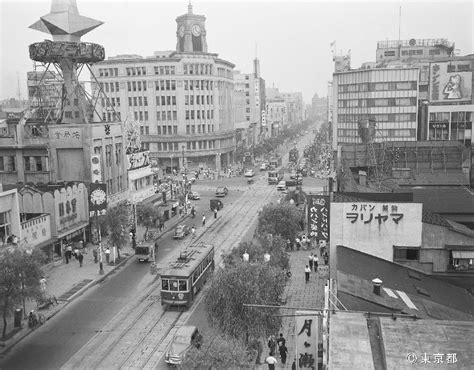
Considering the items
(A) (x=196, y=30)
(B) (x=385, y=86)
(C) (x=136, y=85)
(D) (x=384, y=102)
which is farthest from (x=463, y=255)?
(A) (x=196, y=30)

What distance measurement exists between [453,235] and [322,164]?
294 feet

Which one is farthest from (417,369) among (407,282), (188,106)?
(188,106)

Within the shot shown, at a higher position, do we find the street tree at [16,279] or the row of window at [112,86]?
the row of window at [112,86]

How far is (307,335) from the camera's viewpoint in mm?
19688

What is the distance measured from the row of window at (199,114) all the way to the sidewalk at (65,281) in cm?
6903

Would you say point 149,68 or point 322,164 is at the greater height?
point 149,68

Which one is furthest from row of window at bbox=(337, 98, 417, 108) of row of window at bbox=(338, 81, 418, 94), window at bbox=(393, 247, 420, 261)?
window at bbox=(393, 247, 420, 261)

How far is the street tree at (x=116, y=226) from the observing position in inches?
1738

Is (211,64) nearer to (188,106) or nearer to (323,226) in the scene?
(188,106)

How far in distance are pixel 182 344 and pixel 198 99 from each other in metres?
95.2

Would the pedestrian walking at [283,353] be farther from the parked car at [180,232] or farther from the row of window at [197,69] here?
the row of window at [197,69]

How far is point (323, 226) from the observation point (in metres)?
31.3

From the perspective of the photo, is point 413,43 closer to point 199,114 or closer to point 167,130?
point 199,114

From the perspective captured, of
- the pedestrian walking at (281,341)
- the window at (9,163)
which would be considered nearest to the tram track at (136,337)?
the pedestrian walking at (281,341)
